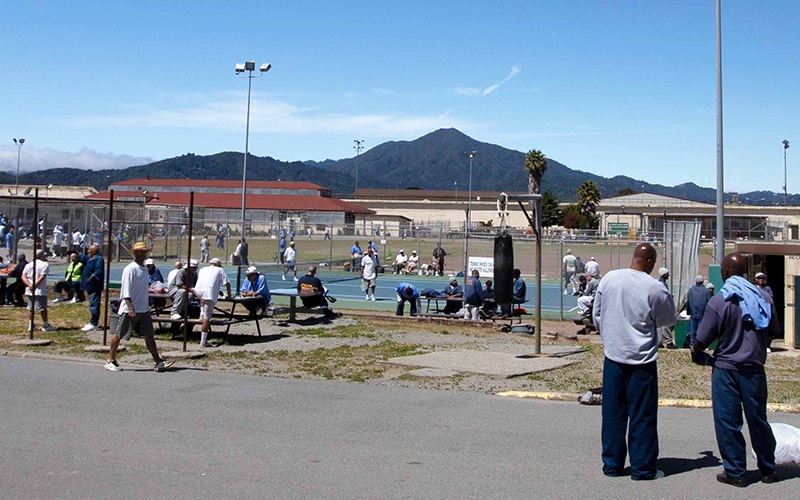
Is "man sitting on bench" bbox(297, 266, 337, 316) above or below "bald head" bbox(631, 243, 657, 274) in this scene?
below

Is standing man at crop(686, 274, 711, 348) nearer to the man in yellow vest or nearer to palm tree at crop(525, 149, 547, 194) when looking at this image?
the man in yellow vest

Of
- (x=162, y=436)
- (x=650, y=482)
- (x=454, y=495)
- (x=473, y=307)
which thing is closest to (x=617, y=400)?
(x=650, y=482)

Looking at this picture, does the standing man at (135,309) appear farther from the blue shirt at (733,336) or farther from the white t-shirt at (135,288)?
the blue shirt at (733,336)

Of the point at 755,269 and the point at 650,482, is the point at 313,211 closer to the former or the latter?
the point at 755,269

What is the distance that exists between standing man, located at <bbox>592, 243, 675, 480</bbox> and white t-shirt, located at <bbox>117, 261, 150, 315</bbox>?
699 cm

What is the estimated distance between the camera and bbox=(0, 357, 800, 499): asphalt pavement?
570 cm

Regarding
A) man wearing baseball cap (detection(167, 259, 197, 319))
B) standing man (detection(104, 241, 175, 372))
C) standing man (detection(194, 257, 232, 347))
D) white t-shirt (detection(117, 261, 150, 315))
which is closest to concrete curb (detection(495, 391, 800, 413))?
standing man (detection(104, 241, 175, 372))

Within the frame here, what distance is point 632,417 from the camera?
19.4ft

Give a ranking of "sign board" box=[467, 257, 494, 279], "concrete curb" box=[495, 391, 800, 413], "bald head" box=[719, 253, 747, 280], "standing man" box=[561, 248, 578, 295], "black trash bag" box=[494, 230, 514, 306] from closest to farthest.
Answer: "bald head" box=[719, 253, 747, 280] < "concrete curb" box=[495, 391, 800, 413] < "black trash bag" box=[494, 230, 514, 306] < "sign board" box=[467, 257, 494, 279] < "standing man" box=[561, 248, 578, 295]

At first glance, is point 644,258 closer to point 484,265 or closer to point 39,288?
point 39,288

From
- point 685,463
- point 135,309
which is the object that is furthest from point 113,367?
point 685,463

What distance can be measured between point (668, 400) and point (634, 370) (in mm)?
3906

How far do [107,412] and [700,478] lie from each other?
5835mm

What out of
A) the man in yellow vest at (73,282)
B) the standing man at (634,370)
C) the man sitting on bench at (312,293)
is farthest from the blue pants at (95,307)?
the standing man at (634,370)
